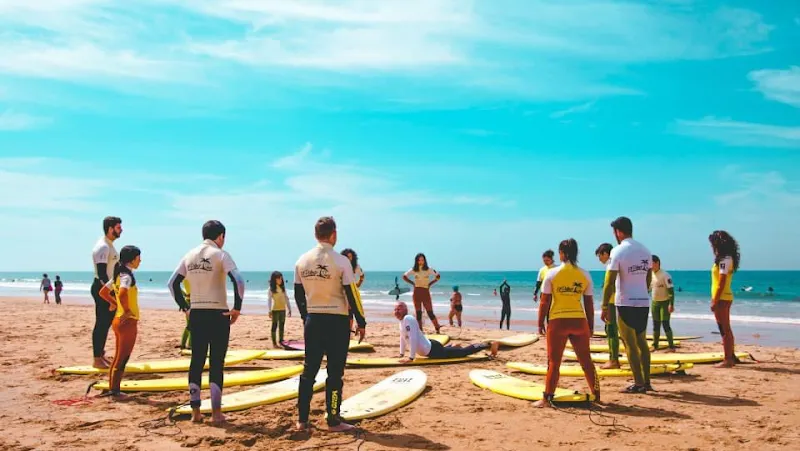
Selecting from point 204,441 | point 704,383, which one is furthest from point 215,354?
point 704,383

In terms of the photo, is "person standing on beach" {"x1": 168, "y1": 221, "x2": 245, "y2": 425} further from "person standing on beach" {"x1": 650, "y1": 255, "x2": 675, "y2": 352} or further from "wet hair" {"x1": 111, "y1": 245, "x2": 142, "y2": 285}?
"person standing on beach" {"x1": 650, "y1": 255, "x2": 675, "y2": 352}

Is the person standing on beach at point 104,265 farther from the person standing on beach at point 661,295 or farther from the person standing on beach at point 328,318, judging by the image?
the person standing on beach at point 661,295

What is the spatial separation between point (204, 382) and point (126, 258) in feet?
5.86

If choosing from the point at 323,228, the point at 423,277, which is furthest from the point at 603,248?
the point at 323,228

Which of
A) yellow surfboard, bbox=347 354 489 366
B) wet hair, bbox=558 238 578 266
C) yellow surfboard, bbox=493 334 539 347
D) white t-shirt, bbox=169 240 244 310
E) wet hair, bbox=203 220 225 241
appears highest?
wet hair, bbox=203 220 225 241

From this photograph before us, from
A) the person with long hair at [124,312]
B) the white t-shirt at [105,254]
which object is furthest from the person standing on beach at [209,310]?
the white t-shirt at [105,254]

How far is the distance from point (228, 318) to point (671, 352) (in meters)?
8.56

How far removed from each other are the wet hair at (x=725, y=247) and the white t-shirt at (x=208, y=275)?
6.79 meters

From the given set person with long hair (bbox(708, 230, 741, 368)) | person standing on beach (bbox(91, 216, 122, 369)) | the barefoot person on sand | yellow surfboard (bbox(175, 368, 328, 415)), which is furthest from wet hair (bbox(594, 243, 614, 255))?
person standing on beach (bbox(91, 216, 122, 369))

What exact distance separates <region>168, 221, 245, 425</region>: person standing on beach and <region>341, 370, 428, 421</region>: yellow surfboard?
1.28m

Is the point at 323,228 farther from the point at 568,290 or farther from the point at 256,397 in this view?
the point at 568,290

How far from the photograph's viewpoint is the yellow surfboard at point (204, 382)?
6.56 meters

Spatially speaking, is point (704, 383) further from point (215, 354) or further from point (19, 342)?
point (19, 342)

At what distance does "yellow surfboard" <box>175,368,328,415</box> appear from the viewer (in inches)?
216
